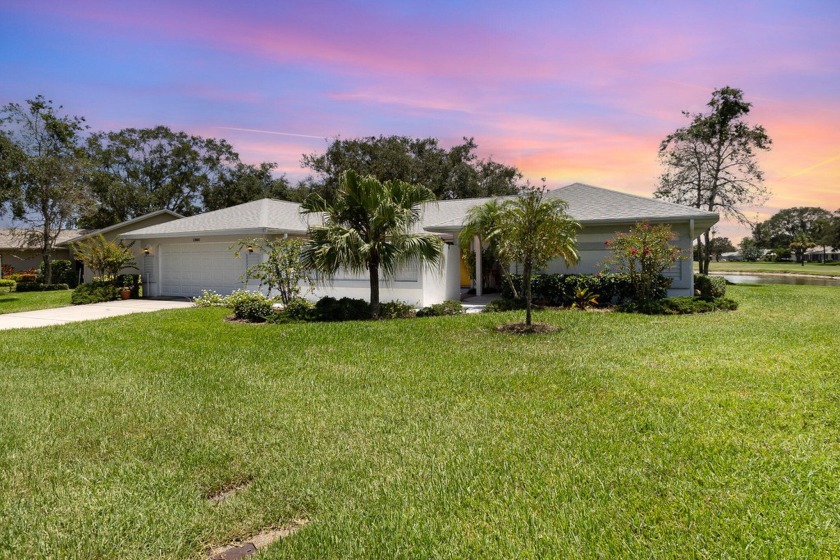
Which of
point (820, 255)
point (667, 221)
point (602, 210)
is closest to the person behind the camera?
point (667, 221)

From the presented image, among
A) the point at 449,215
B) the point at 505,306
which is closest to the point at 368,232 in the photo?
the point at 505,306

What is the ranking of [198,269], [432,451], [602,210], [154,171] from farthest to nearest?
[154,171]
[198,269]
[602,210]
[432,451]

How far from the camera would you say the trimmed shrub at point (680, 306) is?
12609mm

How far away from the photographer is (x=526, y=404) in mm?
5352

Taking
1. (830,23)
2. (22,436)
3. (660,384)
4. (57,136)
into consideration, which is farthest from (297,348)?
(57,136)

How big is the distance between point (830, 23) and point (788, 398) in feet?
27.1

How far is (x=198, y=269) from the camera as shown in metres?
19.9

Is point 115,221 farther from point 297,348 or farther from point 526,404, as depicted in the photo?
point 526,404

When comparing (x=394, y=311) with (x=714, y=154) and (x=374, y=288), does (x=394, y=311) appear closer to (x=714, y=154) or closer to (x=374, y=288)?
(x=374, y=288)

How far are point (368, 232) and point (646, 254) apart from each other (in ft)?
25.0

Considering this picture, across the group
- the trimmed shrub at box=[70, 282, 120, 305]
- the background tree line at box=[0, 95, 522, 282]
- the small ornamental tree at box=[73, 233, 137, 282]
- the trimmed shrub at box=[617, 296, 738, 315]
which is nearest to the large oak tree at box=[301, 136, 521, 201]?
the background tree line at box=[0, 95, 522, 282]

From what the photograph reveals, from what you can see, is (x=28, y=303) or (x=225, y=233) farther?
(x=28, y=303)

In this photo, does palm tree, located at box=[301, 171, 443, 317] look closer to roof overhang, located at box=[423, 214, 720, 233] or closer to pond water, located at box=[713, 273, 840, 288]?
roof overhang, located at box=[423, 214, 720, 233]

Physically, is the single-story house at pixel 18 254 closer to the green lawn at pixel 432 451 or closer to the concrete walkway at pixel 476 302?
the concrete walkway at pixel 476 302
